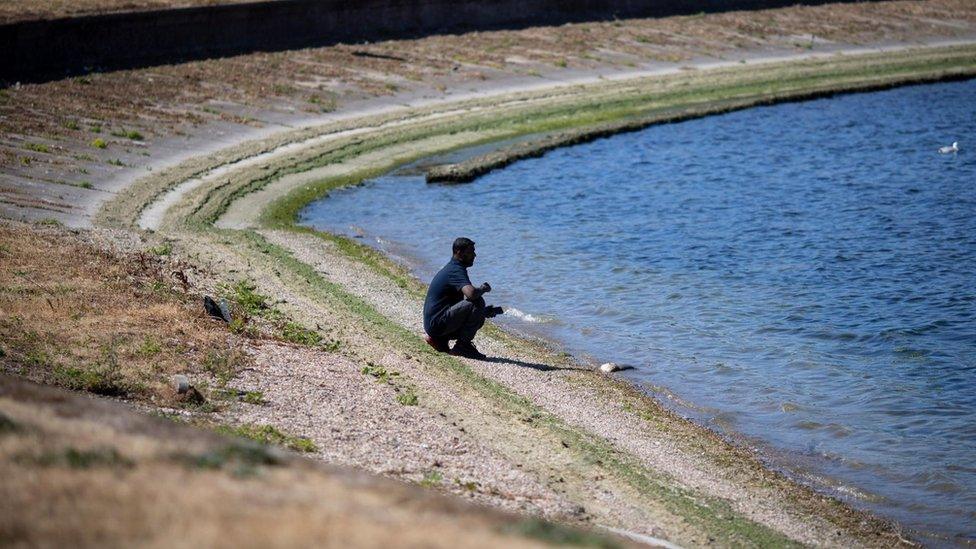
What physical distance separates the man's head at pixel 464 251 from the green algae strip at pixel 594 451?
1354mm

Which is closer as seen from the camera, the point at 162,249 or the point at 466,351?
the point at 466,351

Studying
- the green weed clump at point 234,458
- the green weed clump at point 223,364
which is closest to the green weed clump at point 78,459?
the green weed clump at point 234,458

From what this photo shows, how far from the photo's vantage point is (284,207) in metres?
26.9

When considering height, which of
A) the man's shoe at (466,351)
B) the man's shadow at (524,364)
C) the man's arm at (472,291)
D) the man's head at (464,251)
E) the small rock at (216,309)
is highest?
the man's head at (464,251)

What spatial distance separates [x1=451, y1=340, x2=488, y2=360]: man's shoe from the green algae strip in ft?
0.84

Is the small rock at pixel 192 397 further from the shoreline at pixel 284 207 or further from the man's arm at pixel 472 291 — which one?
the shoreline at pixel 284 207

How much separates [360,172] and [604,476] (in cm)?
1961

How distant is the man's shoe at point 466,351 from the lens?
53.8ft

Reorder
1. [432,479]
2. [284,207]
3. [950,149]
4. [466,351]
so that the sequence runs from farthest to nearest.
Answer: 1. [950,149]
2. [284,207]
3. [466,351]
4. [432,479]

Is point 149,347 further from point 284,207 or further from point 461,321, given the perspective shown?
point 284,207

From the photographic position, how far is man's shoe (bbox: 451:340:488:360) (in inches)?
645

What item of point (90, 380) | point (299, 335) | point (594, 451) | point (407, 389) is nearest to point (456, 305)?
point (407, 389)

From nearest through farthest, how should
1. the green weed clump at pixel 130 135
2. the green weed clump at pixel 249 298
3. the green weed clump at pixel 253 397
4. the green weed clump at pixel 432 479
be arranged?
the green weed clump at pixel 432 479 < the green weed clump at pixel 253 397 < the green weed clump at pixel 249 298 < the green weed clump at pixel 130 135

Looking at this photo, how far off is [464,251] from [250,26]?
2707 centimetres
